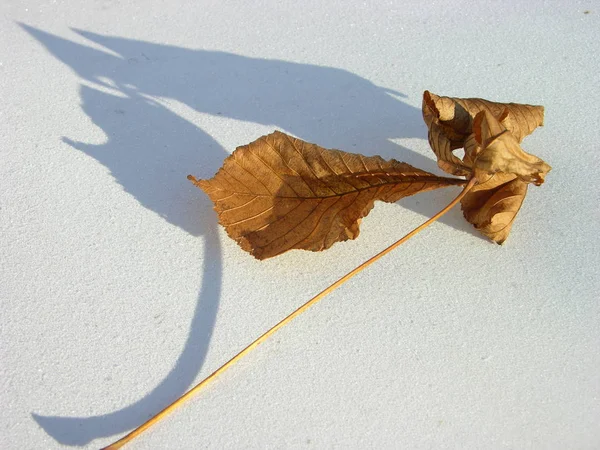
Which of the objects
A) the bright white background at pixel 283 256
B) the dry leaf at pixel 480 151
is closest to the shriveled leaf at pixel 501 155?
the dry leaf at pixel 480 151

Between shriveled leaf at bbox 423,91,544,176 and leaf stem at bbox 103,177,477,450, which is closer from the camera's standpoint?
leaf stem at bbox 103,177,477,450

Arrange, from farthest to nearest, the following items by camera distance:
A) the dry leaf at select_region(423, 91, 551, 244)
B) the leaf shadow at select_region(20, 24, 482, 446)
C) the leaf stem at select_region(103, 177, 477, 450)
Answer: the leaf shadow at select_region(20, 24, 482, 446), the dry leaf at select_region(423, 91, 551, 244), the leaf stem at select_region(103, 177, 477, 450)

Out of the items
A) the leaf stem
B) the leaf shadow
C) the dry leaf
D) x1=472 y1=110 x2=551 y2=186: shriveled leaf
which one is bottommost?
the leaf stem

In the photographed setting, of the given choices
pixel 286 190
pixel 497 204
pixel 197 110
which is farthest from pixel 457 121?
pixel 197 110

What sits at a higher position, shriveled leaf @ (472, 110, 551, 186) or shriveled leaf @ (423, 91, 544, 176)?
shriveled leaf @ (472, 110, 551, 186)

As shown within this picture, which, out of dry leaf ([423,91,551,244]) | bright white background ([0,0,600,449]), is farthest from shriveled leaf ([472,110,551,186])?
bright white background ([0,0,600,449])

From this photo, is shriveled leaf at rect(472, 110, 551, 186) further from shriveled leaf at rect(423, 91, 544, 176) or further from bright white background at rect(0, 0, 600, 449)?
bright white background at rect(0, 0, 600, 449)

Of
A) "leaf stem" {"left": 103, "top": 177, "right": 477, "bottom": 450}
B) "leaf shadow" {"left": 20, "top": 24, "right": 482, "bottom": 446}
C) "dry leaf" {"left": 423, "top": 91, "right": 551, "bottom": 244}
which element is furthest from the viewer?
"leaf shadow" {"left": 20, "top": 24, "right": 482, "bottom": 446}

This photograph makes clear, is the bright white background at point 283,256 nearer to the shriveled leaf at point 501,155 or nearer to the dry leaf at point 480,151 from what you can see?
the dry leaf at point 480,151
